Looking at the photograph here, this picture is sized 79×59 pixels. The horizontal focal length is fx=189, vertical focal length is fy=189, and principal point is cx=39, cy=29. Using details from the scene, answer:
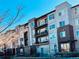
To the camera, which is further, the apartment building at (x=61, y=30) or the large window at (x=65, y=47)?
the apartment building at (x=61, y=30)

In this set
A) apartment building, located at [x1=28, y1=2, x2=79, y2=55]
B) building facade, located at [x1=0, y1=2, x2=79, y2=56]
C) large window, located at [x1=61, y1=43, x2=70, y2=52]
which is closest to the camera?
large window, located at [x1=61, y1=43, x2=70, y2=52]

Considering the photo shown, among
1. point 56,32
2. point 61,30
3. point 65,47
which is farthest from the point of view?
point 56,32

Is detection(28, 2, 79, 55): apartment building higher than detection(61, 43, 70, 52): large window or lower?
higher

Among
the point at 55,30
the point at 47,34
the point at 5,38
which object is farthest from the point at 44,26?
the point at 5,38

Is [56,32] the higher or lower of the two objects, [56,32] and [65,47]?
the higher

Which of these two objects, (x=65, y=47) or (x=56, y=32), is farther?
(x=56, y=32)

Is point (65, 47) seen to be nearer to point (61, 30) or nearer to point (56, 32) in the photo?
point (61, 30)

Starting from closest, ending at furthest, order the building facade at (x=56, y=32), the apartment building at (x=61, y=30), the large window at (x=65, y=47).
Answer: the large window at (x=65, y=47), the apartment building at (x=61, y=30), the building facade at (x=56, y=32)

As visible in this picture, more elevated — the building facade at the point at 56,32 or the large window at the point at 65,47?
the building facade at the point at 56,32

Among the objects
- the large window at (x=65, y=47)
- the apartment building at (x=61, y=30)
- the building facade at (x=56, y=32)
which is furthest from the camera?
the building facade at (x=56, y=32)

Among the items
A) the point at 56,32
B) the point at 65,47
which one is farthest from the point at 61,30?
the point at 65,47

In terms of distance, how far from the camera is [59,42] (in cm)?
3597

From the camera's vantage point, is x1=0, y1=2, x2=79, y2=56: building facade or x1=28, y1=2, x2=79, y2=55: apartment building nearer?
x1=28, y1=2, x2=79, y2=55: apartment building

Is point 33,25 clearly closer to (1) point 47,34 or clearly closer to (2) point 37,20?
(2) point 37,20
